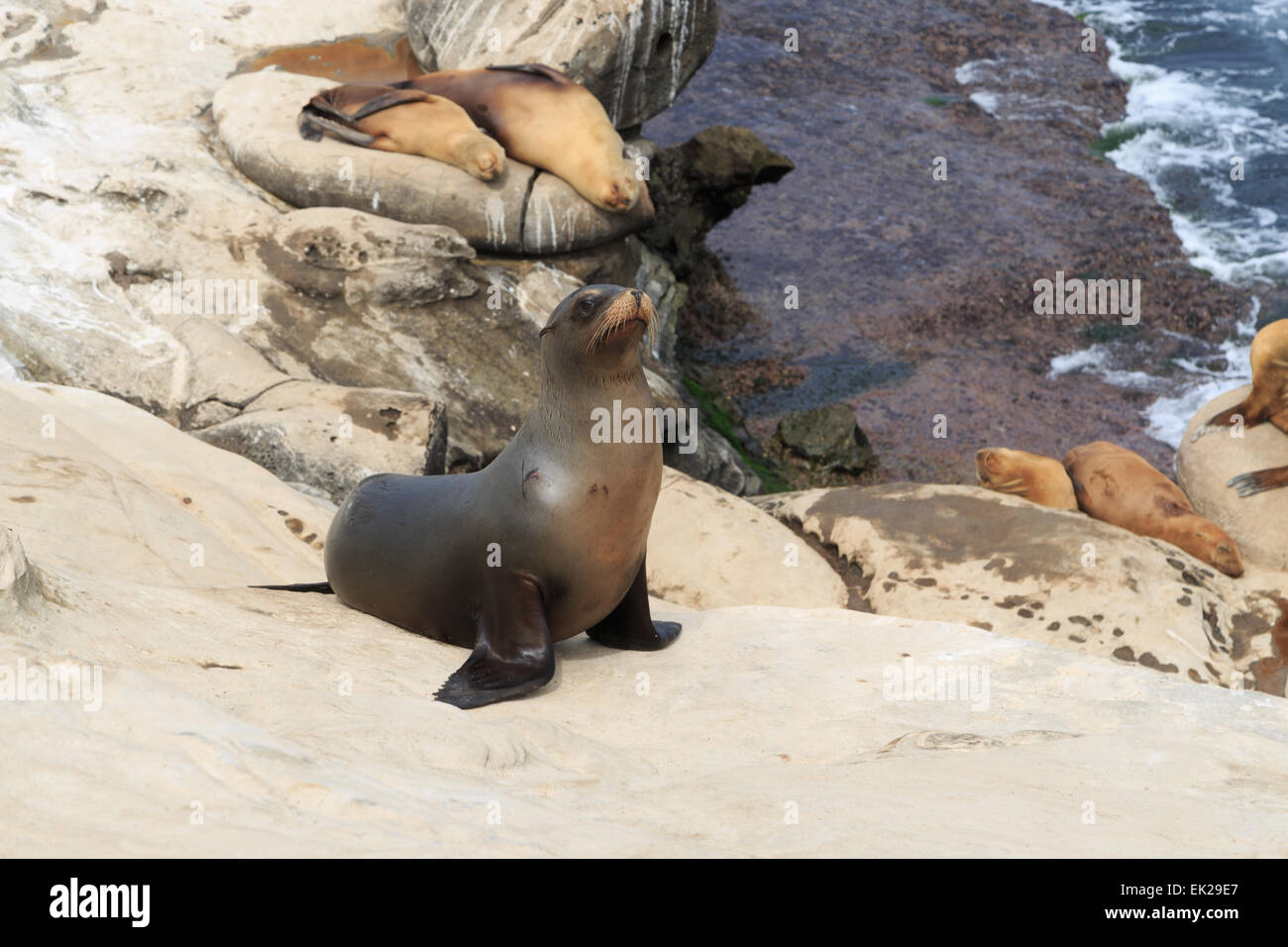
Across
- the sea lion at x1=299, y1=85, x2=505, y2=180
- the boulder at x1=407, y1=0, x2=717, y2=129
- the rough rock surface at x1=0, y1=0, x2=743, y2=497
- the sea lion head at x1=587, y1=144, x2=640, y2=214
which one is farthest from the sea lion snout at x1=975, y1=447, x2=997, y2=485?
the boulder at x1=407, y1=0, x2=717, y2=129

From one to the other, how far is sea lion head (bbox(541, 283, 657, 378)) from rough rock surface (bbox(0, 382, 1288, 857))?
1.11 m

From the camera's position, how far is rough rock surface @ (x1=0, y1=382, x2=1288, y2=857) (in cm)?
243

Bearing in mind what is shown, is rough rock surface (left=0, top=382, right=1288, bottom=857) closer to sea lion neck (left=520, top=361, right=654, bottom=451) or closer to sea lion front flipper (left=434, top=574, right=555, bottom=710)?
sea lion front flipper (left=434, top=574, right=555, bottom=710)

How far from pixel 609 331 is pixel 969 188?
506 inches

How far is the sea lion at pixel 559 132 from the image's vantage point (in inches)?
400

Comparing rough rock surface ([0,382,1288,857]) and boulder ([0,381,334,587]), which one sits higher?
rough rock surface ([0,382,1288,857])

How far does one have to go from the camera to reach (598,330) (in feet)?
14.8

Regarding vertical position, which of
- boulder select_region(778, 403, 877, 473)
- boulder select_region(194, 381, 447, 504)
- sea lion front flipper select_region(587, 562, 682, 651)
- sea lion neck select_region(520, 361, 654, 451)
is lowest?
boulder select_region(778, 403, 877, 473)

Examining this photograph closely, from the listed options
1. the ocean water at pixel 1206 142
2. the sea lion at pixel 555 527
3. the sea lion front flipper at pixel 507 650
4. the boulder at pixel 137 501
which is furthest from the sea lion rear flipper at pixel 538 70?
the sea lion front flipper at pixel 507 650

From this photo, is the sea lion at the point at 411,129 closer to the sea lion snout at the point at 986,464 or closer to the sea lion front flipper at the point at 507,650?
the sea lion snout at the point at 986,464

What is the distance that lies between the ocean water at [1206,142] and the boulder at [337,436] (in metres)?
7.86

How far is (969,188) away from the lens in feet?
53.3

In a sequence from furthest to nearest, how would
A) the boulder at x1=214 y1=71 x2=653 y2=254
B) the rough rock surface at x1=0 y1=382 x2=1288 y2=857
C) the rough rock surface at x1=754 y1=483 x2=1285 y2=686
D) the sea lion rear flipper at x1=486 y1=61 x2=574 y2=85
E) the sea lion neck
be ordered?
the sea lion rear flipper at x1=486 y1=61 x2=574 y2=85, the boulder at x1=214 y1=71 x2=653 y2=254, the rough rock surface at x1=754 y1=483 x2=1285 y2=686, the sea lion neck, the rough rock surface at x1=0 y1=382 x2=1288 y2=857
